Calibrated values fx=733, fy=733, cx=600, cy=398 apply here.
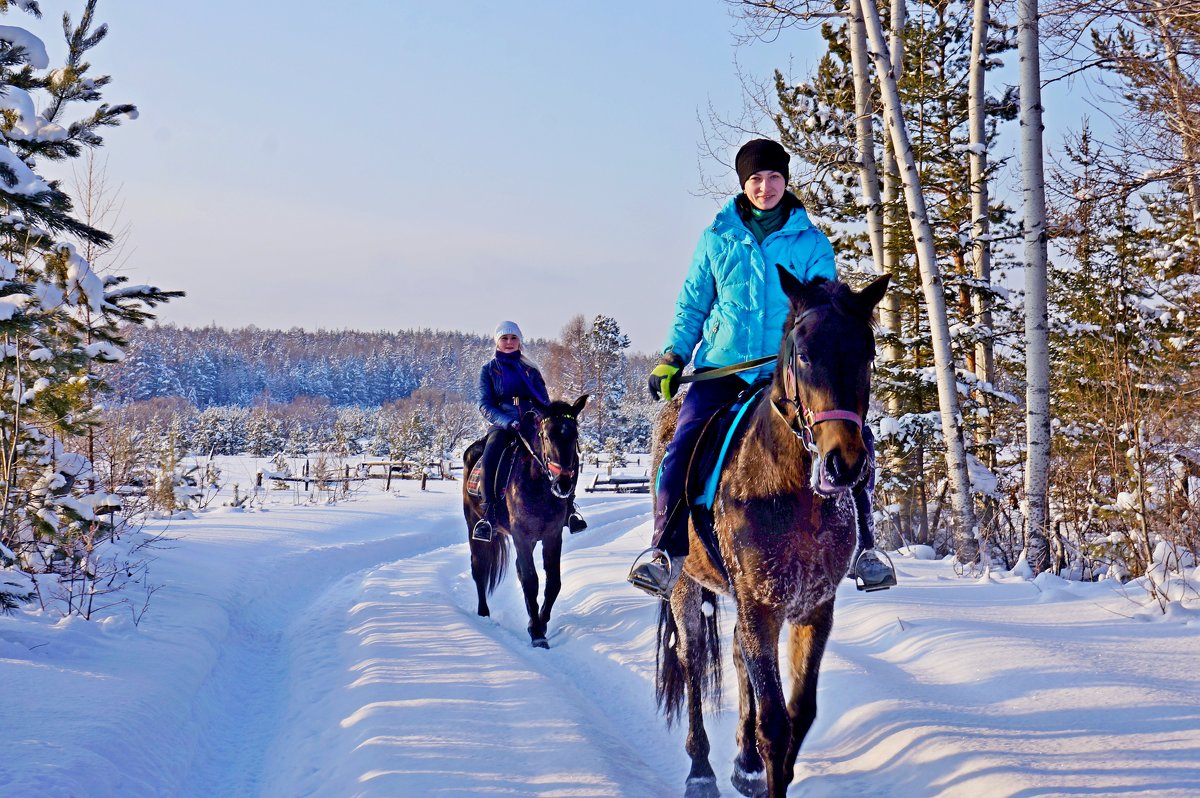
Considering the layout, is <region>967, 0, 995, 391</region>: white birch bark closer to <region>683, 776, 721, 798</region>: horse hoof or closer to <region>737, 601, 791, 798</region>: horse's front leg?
<region>737, 601, 791, 798</region>: horse's front leg

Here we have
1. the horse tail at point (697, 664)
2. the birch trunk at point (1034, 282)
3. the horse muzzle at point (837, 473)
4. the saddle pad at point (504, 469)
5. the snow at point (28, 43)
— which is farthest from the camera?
the saddle pad at point (504, 469)

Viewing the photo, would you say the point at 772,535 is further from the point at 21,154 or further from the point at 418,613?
the point at 21,154

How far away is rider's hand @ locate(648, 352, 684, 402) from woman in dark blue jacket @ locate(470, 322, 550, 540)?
4.46 m

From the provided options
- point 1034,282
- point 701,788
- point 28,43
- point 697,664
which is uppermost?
point 28,43

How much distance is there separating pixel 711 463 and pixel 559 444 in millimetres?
3991

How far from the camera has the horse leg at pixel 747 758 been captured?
391 cm

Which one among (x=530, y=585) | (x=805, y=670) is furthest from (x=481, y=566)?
(x=805, y=670)

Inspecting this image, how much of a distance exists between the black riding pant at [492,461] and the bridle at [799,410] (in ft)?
19.3

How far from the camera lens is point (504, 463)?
8.77 meters

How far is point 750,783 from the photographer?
390 centimetres

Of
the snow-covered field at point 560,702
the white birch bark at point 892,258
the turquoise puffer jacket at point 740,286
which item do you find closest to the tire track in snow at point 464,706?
the snow-covered field at point 560,702

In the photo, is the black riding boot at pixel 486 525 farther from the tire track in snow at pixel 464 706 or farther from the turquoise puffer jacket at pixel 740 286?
the turquoise puffer jacket at pixel 740 286

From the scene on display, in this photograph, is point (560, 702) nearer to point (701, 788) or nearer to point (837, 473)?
point (701, 788)

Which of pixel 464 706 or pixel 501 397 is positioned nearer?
pixel 464 706
